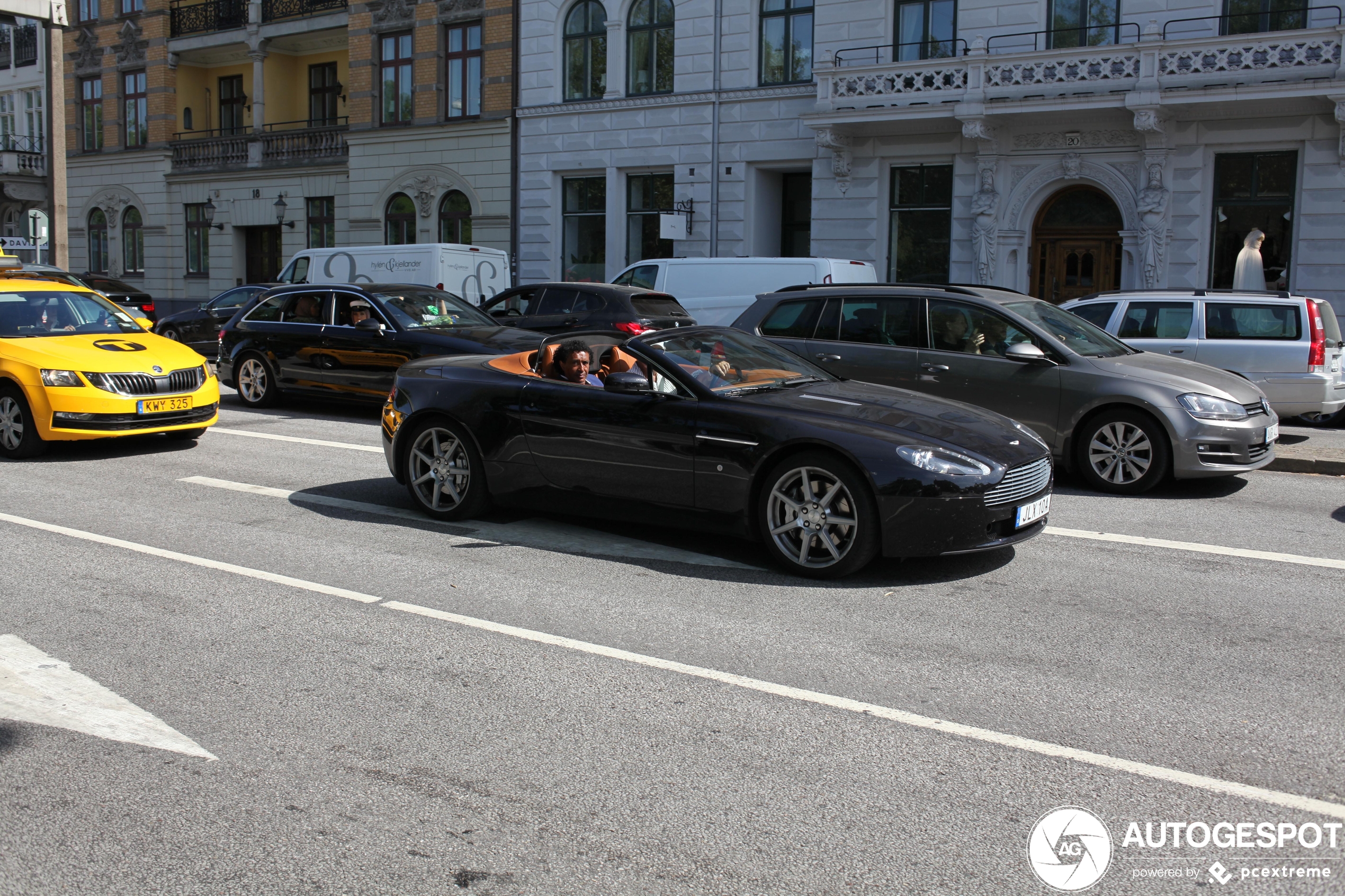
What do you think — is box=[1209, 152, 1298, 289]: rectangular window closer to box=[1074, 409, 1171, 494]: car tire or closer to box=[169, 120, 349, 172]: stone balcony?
box=[1074, 409, 1171, 494]: car tire

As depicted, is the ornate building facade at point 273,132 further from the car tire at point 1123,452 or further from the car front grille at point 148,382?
the car tire at point 1123,452

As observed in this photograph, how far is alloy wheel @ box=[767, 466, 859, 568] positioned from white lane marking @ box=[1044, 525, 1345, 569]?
2.07 metres

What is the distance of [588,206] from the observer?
1139 inches

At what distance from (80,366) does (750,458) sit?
22.8 ft

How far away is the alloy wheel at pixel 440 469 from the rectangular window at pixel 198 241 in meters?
33.3

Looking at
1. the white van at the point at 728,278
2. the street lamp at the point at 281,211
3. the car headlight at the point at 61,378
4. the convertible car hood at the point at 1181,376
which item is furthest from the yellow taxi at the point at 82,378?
the street lamp at the point at 281,211

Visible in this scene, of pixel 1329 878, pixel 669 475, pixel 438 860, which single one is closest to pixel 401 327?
pixel 669 475

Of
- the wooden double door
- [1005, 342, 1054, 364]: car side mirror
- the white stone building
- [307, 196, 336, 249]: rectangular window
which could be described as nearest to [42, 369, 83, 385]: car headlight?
[1005, 342, 1054, 364]: car side mirror

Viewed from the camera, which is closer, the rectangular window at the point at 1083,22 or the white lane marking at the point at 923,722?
the white lane marking at the point at 923,722

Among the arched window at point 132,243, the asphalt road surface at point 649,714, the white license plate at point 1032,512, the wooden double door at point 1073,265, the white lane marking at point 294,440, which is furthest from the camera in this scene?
the arched window at point 132,243

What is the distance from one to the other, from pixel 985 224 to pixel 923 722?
65.4 ft

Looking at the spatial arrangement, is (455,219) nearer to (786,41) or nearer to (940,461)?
(786,41)

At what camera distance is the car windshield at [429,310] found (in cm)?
1384

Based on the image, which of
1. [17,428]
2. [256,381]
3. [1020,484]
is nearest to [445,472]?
[1020,484]
